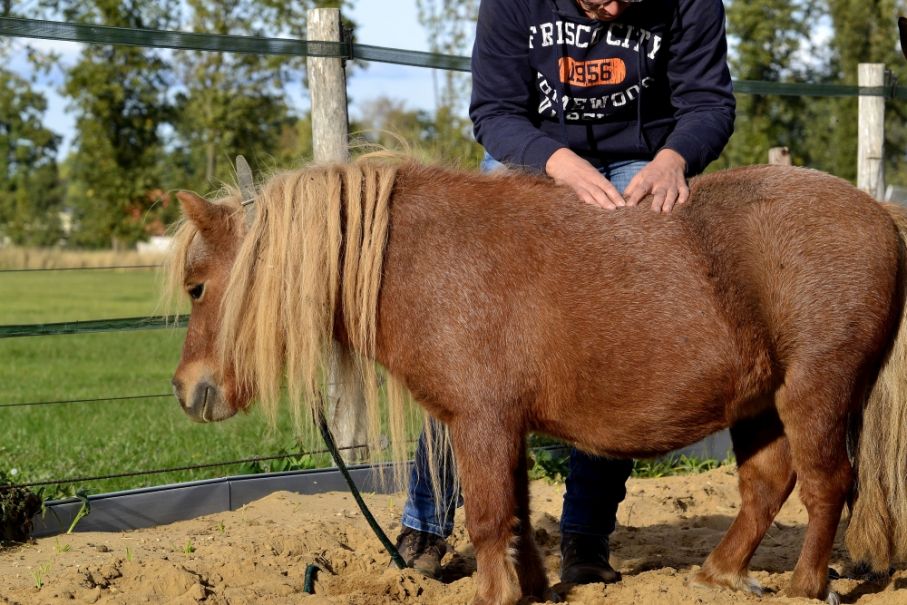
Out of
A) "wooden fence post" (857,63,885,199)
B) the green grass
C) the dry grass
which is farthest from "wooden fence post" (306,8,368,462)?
the dry grass

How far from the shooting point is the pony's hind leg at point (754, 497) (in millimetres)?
3494

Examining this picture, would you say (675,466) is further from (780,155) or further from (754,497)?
(780,155)

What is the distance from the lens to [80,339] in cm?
1285

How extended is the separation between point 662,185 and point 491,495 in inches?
43.5

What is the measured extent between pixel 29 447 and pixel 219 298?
3.19m

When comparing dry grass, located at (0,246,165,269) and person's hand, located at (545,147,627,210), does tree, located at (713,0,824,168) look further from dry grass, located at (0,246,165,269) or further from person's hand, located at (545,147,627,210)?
person's hand, located at (545,147,627,210)

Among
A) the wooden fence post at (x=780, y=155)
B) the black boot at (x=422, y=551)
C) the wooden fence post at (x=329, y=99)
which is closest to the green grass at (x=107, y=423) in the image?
the wooden fence post at (x=329, y=99)

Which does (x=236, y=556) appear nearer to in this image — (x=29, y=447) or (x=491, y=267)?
(x=491, y=267)

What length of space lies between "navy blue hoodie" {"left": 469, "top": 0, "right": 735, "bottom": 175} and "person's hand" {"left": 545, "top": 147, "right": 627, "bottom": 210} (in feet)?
0.18

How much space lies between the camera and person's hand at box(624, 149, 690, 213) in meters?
3.10

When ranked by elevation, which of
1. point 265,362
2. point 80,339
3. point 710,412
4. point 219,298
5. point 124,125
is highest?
point 124,125

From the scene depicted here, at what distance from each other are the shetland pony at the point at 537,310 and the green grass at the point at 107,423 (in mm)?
541

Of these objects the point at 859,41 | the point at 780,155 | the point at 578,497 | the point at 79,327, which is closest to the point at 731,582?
the point at 578,497

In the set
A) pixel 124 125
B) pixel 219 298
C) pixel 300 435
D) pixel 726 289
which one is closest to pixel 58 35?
pixel 219 298
